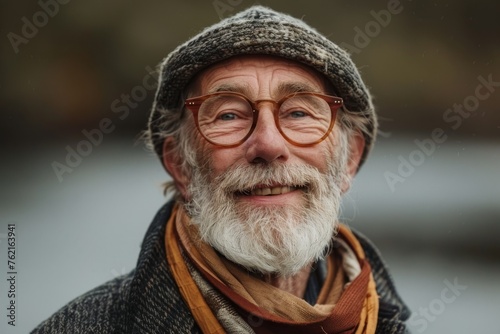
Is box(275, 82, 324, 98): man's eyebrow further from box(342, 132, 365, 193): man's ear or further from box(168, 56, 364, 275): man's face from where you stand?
box(342, 132, 365, 193): man's ear

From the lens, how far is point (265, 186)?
227 cm

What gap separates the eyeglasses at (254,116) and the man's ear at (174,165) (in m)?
0.29

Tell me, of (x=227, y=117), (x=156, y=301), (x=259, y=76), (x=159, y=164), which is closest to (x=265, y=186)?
(x=227, y=117)

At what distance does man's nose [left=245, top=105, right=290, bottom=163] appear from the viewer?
2205 mm

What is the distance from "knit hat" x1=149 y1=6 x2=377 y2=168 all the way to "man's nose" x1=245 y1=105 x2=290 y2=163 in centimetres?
24

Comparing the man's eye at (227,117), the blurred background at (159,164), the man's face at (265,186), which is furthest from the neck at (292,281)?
the blurred background at (159,164)

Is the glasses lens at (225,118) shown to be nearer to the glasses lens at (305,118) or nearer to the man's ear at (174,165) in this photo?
the glasses lens at (305,118)

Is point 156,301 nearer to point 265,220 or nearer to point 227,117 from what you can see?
point 265,220

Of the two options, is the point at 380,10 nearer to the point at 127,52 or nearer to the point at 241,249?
the point at 127,52

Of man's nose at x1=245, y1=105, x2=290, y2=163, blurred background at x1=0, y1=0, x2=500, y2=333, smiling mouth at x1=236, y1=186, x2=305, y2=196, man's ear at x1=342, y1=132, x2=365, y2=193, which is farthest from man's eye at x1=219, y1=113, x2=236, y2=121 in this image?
blurred background at x1=0, y1=0, x2=500, y2=333

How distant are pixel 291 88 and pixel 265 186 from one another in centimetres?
38

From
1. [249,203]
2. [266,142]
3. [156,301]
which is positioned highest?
[266,142]

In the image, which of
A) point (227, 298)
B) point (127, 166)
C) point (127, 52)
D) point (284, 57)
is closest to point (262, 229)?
point (227, 298)

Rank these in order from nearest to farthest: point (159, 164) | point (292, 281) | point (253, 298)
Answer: point (253, 298) < point (292, 281) < point (159, 164)
